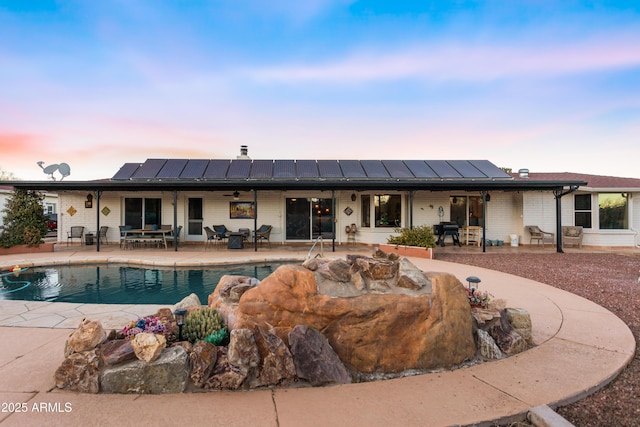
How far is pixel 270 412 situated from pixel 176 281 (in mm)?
5141

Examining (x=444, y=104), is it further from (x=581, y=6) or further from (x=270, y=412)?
(x=270, y=412)

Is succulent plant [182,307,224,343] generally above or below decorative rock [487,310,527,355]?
above

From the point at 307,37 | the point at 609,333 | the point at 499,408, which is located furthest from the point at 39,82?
the point at 609,333

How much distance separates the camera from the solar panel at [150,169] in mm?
11653

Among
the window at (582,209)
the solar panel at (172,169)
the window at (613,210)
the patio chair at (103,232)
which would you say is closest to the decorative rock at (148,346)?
the solar panel at (172,169)

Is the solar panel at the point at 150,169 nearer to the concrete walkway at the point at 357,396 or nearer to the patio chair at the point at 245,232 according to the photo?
the patio chair at the point at 245,232

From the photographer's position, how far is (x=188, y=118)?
12.1m

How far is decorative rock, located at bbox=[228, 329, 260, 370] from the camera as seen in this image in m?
2.12

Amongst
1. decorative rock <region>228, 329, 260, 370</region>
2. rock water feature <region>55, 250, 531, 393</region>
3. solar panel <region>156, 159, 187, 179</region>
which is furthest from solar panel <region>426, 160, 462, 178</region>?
decorative rock <region>228, 329, 260, 370</region>

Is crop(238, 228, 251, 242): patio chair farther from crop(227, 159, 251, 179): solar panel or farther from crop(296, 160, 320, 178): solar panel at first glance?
crop(296, 160, 320, 178): solar panel

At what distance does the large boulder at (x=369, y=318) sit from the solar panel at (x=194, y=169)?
34.1ft

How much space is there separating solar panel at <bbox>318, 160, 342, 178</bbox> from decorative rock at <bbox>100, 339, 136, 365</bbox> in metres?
10.0

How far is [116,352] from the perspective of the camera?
211 cm

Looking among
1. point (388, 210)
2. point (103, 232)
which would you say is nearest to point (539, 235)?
point (388, 210)
